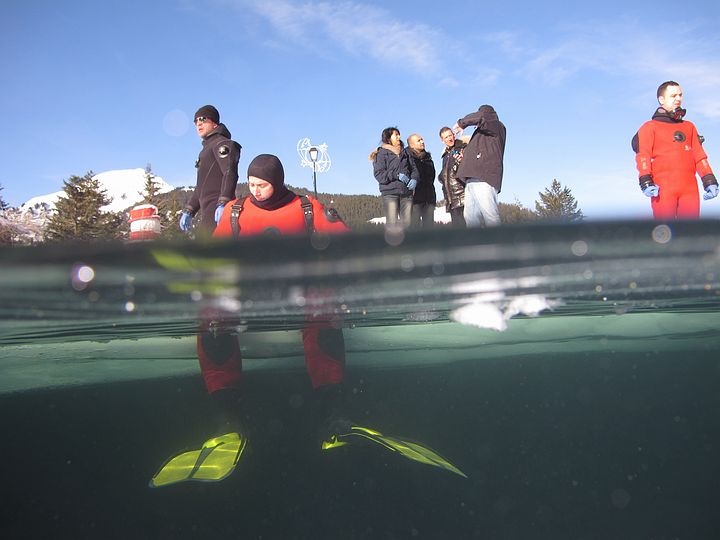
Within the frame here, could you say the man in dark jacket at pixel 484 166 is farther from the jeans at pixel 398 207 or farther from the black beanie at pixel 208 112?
the black beanie at pixel 208 112

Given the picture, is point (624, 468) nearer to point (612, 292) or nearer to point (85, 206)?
point (612, 292)

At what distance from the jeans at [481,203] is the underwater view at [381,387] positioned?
1816 mm

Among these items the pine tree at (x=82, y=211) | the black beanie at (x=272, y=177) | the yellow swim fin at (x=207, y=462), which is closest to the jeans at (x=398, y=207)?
the black beanie at (x=272, y=177)

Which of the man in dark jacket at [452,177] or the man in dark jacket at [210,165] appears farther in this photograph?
the man in dark jacket at [452,177]

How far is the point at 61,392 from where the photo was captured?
4.23 metres

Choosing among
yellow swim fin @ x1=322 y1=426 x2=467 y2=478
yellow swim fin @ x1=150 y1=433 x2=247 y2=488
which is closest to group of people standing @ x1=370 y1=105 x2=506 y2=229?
yellow swim fin @ x1=322 y1=426 x2=467 y2=478

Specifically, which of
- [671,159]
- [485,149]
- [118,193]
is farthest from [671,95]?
[118,193]

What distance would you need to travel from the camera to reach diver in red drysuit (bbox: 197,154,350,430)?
3.11 metres

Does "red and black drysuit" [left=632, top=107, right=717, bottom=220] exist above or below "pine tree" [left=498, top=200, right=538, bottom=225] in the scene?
above

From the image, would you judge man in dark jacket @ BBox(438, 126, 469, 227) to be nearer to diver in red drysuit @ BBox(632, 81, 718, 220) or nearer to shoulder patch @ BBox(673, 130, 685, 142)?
diver in red drysuit @ BBox(632, 81, 718, 220)

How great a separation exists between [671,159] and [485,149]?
1909mm

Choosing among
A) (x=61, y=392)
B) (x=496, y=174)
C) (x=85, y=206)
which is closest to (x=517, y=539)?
(x=496, y=174)

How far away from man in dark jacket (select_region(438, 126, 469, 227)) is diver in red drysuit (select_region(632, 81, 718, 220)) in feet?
8.36

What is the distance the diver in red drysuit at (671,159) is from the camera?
5223 millimetres
